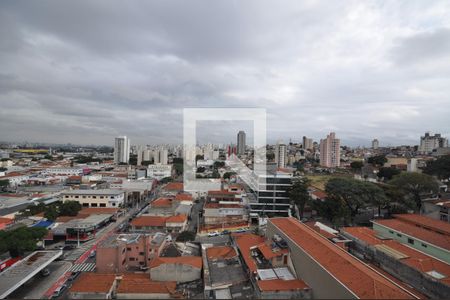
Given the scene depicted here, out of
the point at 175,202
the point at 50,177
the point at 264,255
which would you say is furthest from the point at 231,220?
the point at 50,177

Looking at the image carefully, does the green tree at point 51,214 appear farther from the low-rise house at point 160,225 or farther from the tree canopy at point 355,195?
the tree canopy at point 355,195

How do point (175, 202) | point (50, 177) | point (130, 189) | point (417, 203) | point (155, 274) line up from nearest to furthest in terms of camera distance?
point (155, 274)
point (417, 203)
point (175, 202)
point (130, 189)
point (50, 177)

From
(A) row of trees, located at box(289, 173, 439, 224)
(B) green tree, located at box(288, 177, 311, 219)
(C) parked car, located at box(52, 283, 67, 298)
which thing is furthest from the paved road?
(A) row of trees, located at box(289, 173, 439, 224)

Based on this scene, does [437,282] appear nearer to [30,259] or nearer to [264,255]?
[264,255]

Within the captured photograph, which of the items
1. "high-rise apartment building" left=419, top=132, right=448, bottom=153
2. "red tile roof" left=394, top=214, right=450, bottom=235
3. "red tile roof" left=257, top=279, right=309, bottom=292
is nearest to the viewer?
"red tile roof" left=257, top=279, right=309, bottom=292

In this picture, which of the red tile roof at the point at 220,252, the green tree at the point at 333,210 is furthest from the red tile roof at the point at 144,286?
the green tree at the point at 333,210

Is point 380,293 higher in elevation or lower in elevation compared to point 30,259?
higher

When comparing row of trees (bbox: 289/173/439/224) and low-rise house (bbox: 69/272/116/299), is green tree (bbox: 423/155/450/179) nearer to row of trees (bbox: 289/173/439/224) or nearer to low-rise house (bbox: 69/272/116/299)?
row of trees (bbox: 289/173/439/224)

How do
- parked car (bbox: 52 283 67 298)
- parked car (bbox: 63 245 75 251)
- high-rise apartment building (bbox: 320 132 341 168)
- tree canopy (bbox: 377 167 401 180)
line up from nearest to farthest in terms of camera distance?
1. parked car (bbox: 52 283 67 298)
2. parked car (bbox: 63 245 75 251)
3. tree canopy (bbox: 377 167 401 180)
4. high-rise apartment building (bbox: 320 132 341 168)
